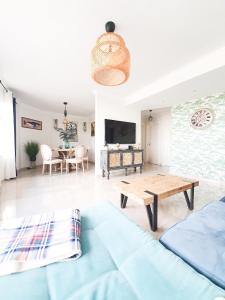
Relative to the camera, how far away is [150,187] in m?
1.96

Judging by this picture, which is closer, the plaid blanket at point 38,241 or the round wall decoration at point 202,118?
the plaid blanket at point 38,241

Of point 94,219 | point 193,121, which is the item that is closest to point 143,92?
point 193,121

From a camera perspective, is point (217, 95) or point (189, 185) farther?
point (217, 95)

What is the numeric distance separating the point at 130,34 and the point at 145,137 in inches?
204

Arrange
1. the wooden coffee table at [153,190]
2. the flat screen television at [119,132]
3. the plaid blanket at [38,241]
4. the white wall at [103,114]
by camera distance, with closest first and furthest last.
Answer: the plaid blanket at [38,241]
the wooden coffee table at [153,190]
the white wall at [103,114]
the flat screen television at [119,132]

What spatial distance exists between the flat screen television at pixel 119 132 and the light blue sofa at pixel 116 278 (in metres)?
3.71

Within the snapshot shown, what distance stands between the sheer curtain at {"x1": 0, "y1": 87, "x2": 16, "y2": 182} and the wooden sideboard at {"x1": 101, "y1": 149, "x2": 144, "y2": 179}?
243 centimetres

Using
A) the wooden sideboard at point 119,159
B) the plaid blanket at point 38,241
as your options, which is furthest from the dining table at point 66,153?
the plaid blanket at point 38,241

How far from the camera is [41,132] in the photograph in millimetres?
6023

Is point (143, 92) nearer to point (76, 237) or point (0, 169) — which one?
point (76, 237)

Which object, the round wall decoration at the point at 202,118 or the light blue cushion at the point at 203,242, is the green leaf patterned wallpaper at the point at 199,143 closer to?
the round wall decoration at the point at 202,118

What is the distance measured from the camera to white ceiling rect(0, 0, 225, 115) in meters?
1.48

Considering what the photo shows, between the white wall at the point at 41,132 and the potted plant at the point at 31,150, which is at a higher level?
the white wall at the point at 41,132

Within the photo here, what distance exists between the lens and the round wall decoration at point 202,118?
147 inches
